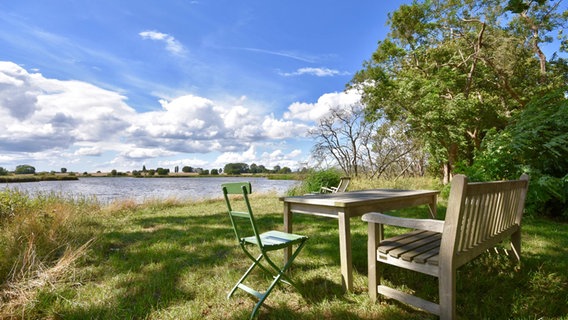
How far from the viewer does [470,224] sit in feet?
6.78

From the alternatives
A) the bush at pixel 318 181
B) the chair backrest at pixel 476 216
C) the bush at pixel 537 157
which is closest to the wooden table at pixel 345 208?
the chair backrest at pixel 476 216

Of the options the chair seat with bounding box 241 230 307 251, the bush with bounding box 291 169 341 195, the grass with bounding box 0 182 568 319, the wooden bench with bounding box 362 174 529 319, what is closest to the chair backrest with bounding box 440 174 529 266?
the wooden bench with bounding box 362 174 529 319

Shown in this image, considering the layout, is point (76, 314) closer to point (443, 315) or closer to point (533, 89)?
point (443, 315)

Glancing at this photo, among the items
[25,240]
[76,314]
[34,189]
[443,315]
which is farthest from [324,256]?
[34,189]

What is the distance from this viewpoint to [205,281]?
290cm

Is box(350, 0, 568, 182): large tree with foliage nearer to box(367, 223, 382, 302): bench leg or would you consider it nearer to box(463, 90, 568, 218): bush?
box(463, 90, 568, 218): bush

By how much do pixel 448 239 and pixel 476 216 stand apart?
16.5 inches

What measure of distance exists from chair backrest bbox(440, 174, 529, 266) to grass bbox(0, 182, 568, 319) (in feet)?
1.50

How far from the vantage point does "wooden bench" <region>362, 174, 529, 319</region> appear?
73.5 inches

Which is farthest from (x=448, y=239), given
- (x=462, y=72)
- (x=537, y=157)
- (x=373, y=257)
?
(x=462, y=72)

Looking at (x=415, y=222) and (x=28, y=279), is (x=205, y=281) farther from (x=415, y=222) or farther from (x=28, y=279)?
(x=415, y=222)

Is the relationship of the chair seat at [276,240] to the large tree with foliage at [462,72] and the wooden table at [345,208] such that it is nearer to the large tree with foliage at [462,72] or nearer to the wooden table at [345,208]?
the wooden table at [345,208]

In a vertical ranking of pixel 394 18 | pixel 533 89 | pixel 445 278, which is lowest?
pixel 445 278

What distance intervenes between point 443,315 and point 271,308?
125 centimetres
